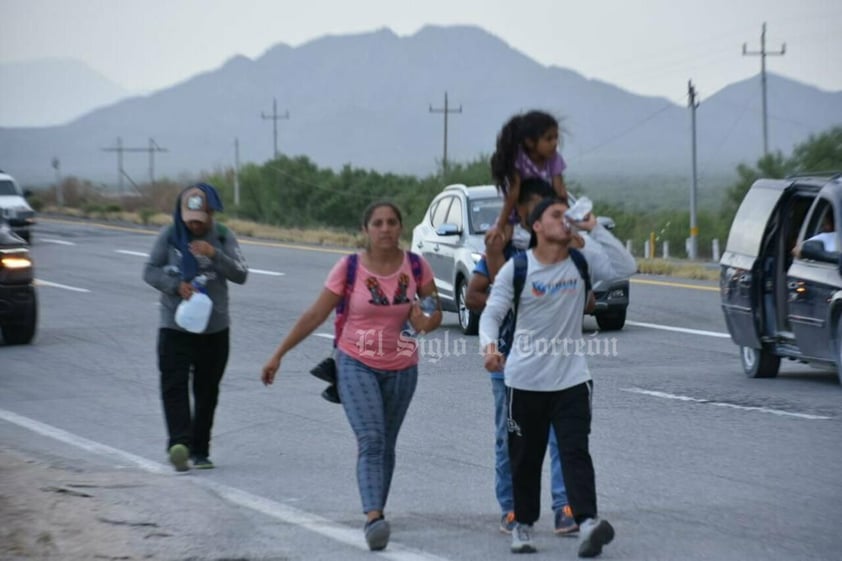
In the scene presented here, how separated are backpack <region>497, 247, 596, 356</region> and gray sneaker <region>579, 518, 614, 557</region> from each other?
947mm

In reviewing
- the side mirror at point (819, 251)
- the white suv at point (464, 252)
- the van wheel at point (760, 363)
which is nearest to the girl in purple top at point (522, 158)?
the side mirror at point (819, 251)

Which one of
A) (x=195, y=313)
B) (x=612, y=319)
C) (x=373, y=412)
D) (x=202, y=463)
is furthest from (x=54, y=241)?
(x=373, y=412)

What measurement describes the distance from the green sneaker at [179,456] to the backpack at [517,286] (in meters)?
2.92

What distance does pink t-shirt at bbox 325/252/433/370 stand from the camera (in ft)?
27.2

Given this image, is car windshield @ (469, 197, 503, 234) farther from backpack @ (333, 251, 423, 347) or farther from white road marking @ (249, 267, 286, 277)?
backpack @ (333, 251, 423, 347)

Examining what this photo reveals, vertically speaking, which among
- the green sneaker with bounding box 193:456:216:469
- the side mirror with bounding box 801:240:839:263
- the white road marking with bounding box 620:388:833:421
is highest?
the side mirror with bounding box 801:240:839:263

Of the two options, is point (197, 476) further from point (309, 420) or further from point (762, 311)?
Result: point (762, 311)

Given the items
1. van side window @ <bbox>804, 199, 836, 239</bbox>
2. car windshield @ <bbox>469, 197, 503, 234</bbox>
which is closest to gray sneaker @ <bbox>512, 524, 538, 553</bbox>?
van side window @ <bbox>804, 199, 836, 239</bbox>

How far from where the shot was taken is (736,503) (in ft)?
29.8

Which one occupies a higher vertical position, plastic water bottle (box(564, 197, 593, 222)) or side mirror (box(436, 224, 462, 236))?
plastic water bottle (box(564, 197, 593, 222))

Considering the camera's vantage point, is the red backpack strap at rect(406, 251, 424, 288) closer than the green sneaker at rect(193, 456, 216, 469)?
Yes

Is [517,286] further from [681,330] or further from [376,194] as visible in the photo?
[376,194]

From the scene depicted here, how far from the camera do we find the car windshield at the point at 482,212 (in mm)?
20156

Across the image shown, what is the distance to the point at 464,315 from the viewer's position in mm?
19922
